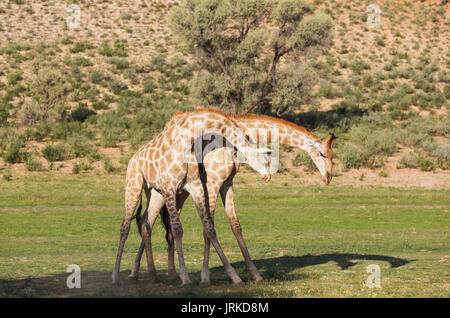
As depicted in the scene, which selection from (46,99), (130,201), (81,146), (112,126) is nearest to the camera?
(130,201)

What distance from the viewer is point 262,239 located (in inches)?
602

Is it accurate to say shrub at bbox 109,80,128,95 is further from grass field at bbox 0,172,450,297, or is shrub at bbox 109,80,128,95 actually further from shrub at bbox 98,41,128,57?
grass field at bbox 0,172,450,297

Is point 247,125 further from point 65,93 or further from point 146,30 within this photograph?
point 146,30

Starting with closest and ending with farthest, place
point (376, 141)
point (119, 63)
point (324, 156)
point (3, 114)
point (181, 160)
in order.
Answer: point (324, 156)
point (181, 160)
point (376, 141)
point (3, 114)
point (119, 63)

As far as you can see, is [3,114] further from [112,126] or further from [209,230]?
[209,230]

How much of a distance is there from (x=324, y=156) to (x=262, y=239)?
6607 mm

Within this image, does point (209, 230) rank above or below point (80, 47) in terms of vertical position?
above

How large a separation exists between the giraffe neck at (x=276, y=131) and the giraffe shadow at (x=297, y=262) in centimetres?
235

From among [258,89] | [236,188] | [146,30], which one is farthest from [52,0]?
[236,188]

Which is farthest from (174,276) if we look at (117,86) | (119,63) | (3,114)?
(119,63)

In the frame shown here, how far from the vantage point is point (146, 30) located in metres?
59.6

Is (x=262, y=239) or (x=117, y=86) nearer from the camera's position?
(x=262, y=239)

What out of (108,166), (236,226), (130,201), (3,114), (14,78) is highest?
(130,201)
